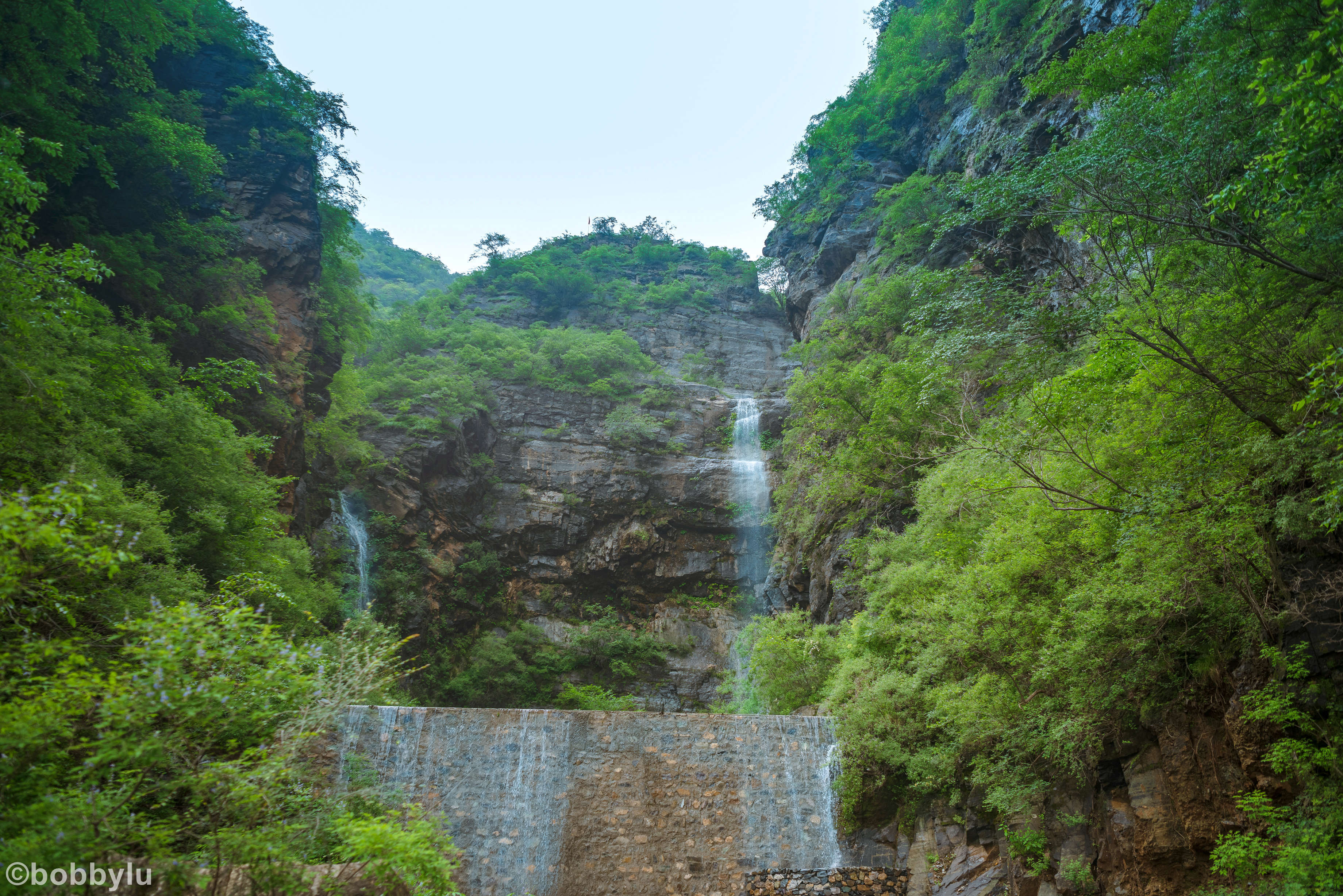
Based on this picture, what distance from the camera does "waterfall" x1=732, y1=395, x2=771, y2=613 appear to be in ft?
77.5

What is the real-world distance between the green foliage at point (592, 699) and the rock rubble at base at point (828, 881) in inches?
387

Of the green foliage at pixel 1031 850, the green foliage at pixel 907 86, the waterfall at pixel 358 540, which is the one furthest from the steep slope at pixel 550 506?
the green foliage at pixel 1031 850

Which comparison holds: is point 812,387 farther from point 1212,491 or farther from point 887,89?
point 887,89

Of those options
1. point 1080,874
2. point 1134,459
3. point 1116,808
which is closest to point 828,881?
point 1080,874

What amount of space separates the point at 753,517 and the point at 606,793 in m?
14.9

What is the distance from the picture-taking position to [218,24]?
15.4m

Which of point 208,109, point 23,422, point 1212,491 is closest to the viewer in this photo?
point 1212,491

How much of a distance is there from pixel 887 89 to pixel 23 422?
90.7 feet

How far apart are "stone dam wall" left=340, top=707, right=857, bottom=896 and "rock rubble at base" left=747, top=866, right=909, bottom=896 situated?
0.18 metres

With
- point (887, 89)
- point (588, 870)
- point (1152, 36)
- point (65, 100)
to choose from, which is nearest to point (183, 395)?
point (65, 100)

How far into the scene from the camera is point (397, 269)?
46.4 meters

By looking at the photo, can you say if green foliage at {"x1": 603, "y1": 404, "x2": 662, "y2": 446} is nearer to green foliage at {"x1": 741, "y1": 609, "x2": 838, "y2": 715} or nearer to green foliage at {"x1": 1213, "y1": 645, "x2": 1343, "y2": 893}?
green foliage at {"x1": 741, "y1": 609, "x2": 838, "y2": 715}

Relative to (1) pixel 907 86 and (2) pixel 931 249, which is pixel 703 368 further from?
(2) pixel 931 249

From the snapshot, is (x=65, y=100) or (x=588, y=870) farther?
(x=65, y=100)
